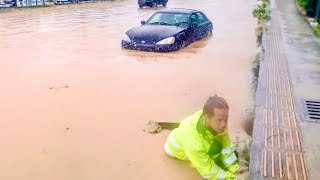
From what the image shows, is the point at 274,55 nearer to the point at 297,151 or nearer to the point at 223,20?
the point at 297,151

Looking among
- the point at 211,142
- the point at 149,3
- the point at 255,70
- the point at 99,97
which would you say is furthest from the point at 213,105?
the point at 149,3

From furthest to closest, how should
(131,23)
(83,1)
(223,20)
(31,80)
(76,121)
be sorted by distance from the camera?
1. (83,1)
2. (223,20)
3. (131,23)
4. (31,80)
5. (76,121)

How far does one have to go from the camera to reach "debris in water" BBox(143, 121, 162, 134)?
234 inches

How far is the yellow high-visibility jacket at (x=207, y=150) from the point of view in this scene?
396cm

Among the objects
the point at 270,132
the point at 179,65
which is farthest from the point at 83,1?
the point at 270,132

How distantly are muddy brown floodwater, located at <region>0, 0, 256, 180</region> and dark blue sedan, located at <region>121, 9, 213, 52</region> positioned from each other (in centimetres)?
30

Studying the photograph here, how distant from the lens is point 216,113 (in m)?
3.73

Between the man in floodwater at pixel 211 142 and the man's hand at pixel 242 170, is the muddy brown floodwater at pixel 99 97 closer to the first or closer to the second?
the man's hand at pixel 242 170

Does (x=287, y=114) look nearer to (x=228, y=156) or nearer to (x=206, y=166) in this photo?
(x=228, y=156)

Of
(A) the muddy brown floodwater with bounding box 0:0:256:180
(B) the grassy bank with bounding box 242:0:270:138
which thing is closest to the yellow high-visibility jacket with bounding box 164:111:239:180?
(A) the muddy brown floodwater with bounding box 0:0:256:180

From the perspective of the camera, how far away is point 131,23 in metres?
19.1

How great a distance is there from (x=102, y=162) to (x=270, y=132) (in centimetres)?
242

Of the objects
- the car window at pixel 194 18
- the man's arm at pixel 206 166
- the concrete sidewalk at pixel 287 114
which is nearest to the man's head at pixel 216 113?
the man's arm at pixel 206 166

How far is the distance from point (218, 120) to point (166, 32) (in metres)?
8.56
